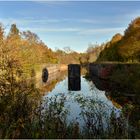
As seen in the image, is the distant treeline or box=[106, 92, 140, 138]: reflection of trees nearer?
box=[106, 92, 140, 138]: reflection of trees

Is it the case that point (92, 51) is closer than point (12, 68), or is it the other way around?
point (12, 68)

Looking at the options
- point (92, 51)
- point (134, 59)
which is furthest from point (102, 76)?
point (92, 51)

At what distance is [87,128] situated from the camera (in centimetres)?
938

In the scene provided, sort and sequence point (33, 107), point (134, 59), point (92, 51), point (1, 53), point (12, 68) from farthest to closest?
1. point (92, 51)
2. point (134, 59)
3. point (1, 53)
4. point (12, 68)
5. point (33, 107)

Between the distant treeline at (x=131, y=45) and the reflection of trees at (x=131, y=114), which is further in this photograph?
the distant treeline at (x=131, y=45)

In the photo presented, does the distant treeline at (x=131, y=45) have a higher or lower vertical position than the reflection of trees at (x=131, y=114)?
higher

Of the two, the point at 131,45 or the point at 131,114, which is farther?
the point at 131,45

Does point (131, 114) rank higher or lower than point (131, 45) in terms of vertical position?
lower

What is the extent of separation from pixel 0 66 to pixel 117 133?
402cm

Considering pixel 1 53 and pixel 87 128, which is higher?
pixel 1 53

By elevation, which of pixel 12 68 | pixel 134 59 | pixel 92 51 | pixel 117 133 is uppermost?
pixel 92 51

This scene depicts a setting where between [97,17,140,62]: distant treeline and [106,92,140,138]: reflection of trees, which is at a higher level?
[97,17,140,62]: distant treeline

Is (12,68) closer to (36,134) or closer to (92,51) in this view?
(36,134)

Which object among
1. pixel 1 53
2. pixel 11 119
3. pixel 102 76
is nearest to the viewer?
pixel 11 119
